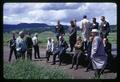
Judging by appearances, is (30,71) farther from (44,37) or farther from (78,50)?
(78,50)

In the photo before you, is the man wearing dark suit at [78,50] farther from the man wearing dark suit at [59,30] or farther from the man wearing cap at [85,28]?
the man wearing dark suit at [59,30]

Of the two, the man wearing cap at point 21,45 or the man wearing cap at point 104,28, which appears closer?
the man wearing cap at point 104,28

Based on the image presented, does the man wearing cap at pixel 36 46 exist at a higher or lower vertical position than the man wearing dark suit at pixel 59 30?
lower

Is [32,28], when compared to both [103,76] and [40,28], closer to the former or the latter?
[40,28]

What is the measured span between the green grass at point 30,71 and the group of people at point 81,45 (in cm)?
12

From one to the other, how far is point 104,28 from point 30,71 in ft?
3.92

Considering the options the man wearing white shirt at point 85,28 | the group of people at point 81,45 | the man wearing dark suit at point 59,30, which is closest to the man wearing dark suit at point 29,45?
the group of people at point 81,45

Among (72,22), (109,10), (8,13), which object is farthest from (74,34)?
(8,13)

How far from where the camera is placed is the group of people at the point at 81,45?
528cm

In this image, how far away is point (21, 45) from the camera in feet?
17.6

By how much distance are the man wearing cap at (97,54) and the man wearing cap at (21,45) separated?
981 millimetres

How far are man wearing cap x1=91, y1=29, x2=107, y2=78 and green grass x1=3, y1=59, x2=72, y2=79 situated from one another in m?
0.42

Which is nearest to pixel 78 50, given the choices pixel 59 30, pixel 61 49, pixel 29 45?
pixel 61 49

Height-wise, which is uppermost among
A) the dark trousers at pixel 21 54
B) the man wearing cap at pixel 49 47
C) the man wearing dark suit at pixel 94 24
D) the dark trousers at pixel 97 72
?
the man wearing dark suit at pixel 94 24
